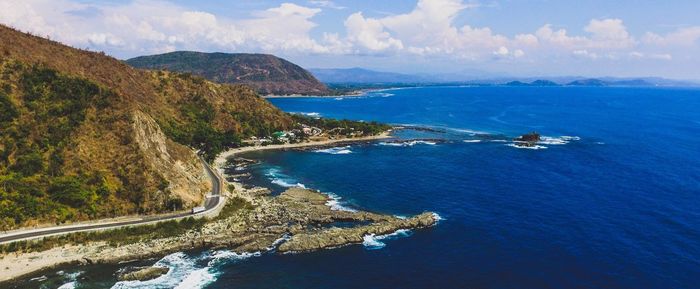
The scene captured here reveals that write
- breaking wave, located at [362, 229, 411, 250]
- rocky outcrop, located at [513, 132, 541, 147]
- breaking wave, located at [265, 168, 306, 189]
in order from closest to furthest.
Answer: breaking wave, located at [362, 229, 411, 250] → breaking wave, located at [265, 168, 306, 189] → rocky outcrop, located at [513, 132, 541, 147]

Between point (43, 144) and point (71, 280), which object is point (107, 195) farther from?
point (71, 280)

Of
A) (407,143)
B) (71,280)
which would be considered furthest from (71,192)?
(407,143)

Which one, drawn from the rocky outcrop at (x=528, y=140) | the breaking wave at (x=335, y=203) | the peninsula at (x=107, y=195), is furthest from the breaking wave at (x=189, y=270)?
the rocky outcrop at (x=528, y=140)

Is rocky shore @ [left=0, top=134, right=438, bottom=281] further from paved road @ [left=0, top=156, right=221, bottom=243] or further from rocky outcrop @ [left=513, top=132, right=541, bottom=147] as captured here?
rocky outcrop @ [left=513, top=132, right=541, bottom=147]

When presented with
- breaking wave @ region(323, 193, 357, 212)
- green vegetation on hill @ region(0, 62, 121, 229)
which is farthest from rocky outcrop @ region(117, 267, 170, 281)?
breaking wave @ region(323, 193, 357, 212)

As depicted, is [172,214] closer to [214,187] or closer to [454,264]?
[214,187]

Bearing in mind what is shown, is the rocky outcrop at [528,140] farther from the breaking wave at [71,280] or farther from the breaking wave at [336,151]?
the breaking wave at [71,280]
